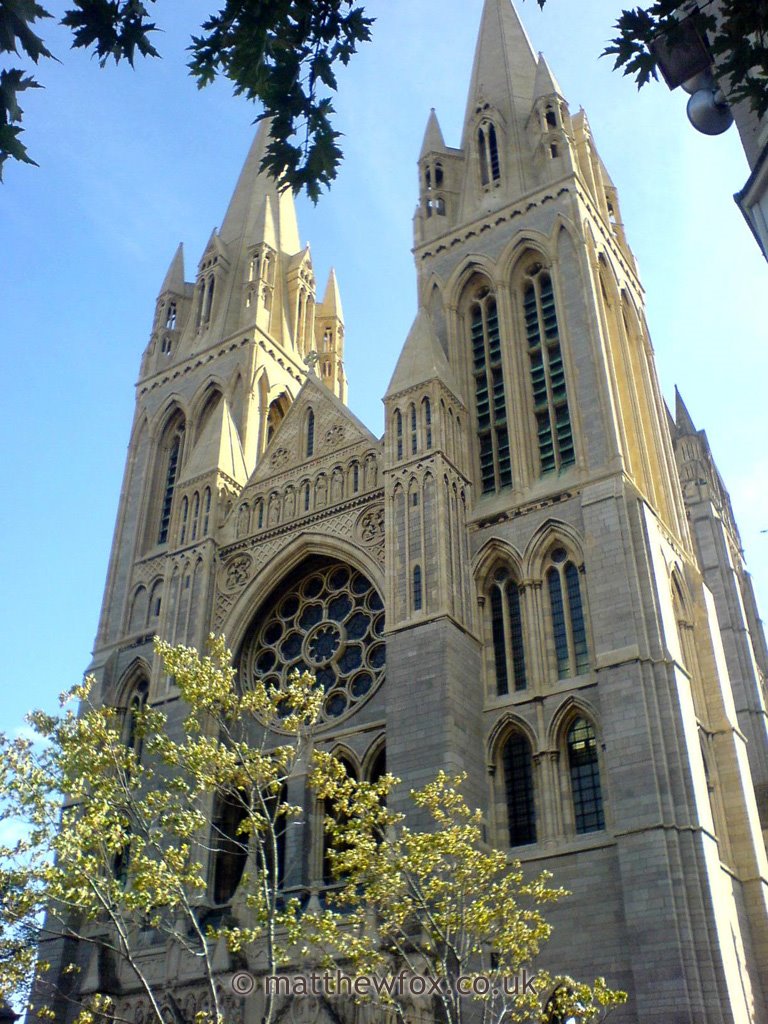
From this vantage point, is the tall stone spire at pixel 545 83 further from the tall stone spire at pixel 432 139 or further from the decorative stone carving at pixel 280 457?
the decorative stone carving at pixel 280 457

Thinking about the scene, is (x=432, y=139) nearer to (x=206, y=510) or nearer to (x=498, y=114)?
(x=498, y=114)

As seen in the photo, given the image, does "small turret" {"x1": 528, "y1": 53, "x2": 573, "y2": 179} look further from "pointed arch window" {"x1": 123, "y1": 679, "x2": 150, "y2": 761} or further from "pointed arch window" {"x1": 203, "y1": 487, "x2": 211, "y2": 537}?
"pointed arch window" {"x1": 123, "y1": 679, "x2": 150, "y2": 761}

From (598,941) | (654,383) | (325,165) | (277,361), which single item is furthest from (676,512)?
(325,165)

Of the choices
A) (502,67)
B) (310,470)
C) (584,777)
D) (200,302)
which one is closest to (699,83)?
(584,777)

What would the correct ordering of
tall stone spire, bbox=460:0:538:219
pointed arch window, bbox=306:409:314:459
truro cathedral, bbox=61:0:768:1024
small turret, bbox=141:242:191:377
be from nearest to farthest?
truro cathedral, bbox=61:0:768:1024 → pointed arch window, bbox=306:409:314:459 → tall stone spire, bbox=460:0:538:219 → small turret, bbox=141:242:191:377

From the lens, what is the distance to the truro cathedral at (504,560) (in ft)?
63.1

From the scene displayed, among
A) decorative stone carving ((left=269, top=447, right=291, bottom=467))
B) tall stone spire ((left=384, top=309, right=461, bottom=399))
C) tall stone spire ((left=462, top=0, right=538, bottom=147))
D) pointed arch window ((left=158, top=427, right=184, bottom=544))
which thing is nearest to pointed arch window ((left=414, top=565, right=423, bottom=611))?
tall stone spire ((left=384, top=309, right=461, bottom=399))

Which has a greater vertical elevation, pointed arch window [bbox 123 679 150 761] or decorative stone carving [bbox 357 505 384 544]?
decorative stone carving [bbox 357 505 384 544]

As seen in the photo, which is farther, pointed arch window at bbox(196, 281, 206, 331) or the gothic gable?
pointed arch window at bbox(196, 281, 206, 331)

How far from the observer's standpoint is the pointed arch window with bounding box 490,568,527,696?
22781mm

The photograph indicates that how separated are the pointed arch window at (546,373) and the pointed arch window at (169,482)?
11.7 meters

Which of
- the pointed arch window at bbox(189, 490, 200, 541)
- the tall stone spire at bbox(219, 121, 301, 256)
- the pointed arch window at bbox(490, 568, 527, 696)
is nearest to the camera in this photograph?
the pointed arch window at bbox(490, 568, 527, 696)

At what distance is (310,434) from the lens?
2947 centimetres

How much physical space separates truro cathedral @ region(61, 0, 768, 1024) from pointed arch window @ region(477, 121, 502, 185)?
3.7 inches
